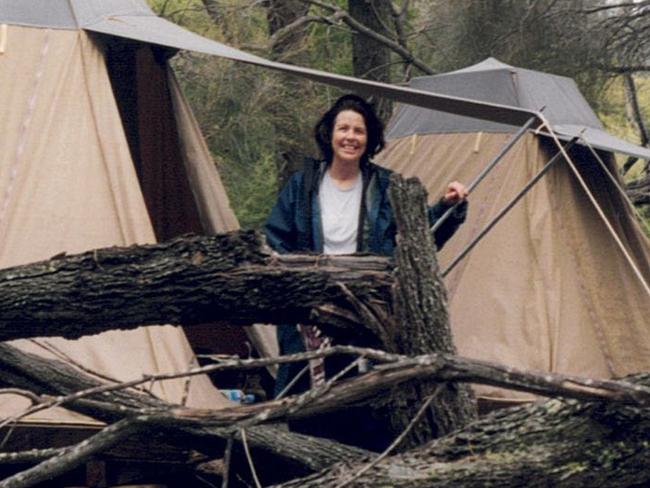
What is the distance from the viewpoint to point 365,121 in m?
5.51

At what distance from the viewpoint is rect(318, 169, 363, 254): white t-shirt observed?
17.7ft

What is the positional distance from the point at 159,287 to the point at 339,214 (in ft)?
4.46

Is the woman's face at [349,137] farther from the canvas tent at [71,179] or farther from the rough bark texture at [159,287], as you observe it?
the rough bark texture at [159,287]

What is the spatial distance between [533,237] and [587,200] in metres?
0.31

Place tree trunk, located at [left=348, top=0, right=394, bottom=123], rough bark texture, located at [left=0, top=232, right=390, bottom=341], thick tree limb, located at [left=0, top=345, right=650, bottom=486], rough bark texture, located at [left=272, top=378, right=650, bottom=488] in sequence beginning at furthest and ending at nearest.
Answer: tree trunk, located at [left=348, top=0, right=394, bottom=123]
rough bark texture, located at [left=0, top=232, right=390, bottom=341]
rough bark texture, located at [left=272, top=378, right=650, bottom=488]
thick tree limb, located at [left=0, top=345, right=650, bottom=486]

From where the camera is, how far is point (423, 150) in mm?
7895

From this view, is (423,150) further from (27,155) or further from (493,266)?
(27,155)

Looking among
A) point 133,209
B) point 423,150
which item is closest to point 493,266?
point 423,150

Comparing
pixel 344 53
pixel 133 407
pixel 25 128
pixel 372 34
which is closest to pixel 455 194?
pixel 133 407

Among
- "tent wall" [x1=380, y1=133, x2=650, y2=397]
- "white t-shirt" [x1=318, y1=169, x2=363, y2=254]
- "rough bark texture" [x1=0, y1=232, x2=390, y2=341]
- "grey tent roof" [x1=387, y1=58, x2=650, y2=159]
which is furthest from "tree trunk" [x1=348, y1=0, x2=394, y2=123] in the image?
"rough bark texture" [x1=0, y1=232, x2=390, y2=341]

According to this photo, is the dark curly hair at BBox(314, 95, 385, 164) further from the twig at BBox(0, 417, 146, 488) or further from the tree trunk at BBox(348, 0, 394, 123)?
the tree trunk at BBox(348, 0, 394, 123)

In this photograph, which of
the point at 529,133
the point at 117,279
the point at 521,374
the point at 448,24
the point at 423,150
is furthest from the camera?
the point at 448,24

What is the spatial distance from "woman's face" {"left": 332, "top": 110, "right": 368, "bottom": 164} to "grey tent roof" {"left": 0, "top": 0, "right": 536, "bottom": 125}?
0.36 metres

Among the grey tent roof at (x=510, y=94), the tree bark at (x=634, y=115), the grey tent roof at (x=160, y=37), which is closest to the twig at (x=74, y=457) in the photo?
the grey tent roof at (x=160, y=37)
